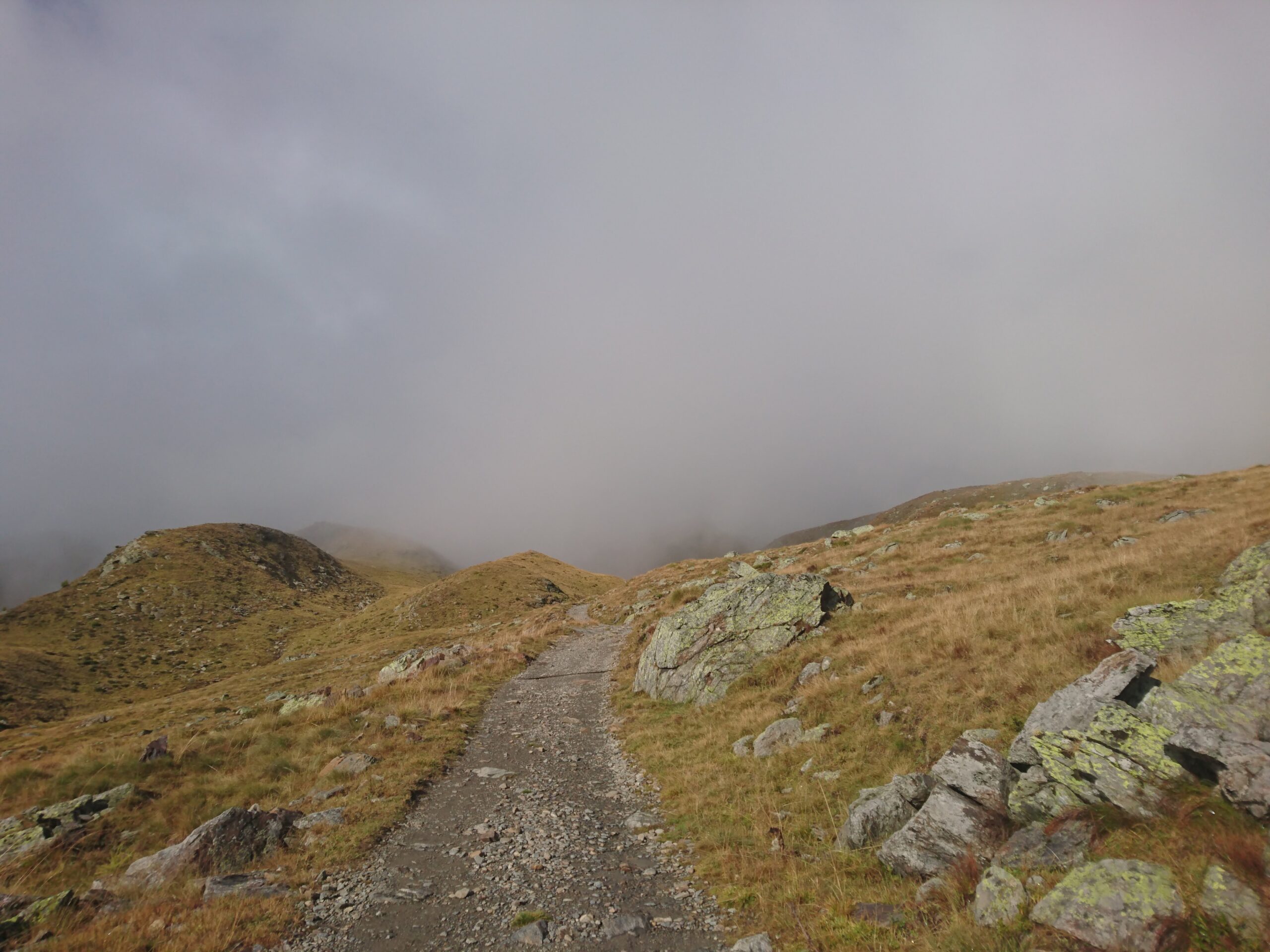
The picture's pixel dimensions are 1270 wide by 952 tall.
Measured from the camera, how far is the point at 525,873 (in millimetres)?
11812

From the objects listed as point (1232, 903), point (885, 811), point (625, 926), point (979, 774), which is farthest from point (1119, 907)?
point (625, 926)

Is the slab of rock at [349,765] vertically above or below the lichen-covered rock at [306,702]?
above

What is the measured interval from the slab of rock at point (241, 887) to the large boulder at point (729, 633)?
1530 cm

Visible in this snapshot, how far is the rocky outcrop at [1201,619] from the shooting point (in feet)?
38.0

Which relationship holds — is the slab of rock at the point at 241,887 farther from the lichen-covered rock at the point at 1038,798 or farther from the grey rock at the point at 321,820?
the lichen-covered rock at the point at 1038,798

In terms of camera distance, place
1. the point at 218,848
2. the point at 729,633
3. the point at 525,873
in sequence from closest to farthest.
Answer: the point at 525,873 < the point at 218,848 < the point at 729,633

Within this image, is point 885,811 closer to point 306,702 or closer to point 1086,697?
point 1086,697

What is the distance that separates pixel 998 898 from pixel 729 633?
Result: 1805 centimetres

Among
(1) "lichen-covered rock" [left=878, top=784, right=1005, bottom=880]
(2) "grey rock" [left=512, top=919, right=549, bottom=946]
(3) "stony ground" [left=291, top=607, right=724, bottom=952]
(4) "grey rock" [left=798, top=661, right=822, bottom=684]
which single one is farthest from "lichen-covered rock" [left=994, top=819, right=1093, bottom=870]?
(4) "grey rock" [left=798, top=661, right=822, bottom=684]

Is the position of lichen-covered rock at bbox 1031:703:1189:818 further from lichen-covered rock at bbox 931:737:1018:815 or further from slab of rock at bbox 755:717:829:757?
slab of rock at bbox 755:717:829:757

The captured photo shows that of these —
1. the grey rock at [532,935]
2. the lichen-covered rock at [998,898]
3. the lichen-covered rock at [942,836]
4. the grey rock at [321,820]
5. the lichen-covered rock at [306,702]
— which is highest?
the lichen-covered rock at [998,898]

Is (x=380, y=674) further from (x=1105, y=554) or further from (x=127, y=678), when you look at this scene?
(x=127, y=678)

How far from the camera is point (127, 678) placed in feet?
285

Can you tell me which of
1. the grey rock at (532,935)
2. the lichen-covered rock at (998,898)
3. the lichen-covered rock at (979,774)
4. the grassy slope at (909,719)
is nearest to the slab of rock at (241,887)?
the grey rock at (532,935)
